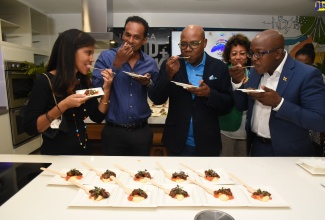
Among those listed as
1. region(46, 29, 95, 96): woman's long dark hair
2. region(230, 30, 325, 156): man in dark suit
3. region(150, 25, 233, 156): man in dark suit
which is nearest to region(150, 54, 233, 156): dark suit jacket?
region(150, 25, 233, 156): man in dark suit

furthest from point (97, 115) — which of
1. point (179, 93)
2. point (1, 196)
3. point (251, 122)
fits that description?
point (251, 122)

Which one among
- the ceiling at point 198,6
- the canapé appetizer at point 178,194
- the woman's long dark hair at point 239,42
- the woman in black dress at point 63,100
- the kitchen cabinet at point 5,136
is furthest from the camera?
the ceiling at point 198,6

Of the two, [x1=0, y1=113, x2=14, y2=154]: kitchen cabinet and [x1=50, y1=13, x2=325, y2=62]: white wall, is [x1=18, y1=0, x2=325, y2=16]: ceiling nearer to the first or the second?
[x1=50, y1=13, x2=325, y2=62]: white wall

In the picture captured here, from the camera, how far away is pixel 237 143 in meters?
2.46

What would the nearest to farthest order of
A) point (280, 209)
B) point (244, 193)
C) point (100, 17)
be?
point (280, 209)
point (244, 193)
point (100, 17)

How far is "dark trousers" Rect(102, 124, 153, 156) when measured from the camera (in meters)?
2.07

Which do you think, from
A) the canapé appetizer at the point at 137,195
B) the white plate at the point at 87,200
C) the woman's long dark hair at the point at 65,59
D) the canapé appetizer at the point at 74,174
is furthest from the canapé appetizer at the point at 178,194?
the woman's long dark hair at the point at 65,59

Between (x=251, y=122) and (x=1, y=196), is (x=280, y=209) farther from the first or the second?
(x=1, y=196)

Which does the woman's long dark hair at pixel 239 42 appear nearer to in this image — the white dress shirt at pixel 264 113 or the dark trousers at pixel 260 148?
the white dress shirt at pixel 264 113

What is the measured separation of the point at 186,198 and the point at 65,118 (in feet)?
3.54

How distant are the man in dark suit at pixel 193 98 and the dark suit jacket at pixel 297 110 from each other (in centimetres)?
46

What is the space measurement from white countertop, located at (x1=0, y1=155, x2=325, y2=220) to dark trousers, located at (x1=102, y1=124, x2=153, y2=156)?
0.38 metres

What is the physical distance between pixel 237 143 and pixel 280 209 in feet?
4.53

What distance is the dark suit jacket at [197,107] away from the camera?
2035 millimetres
